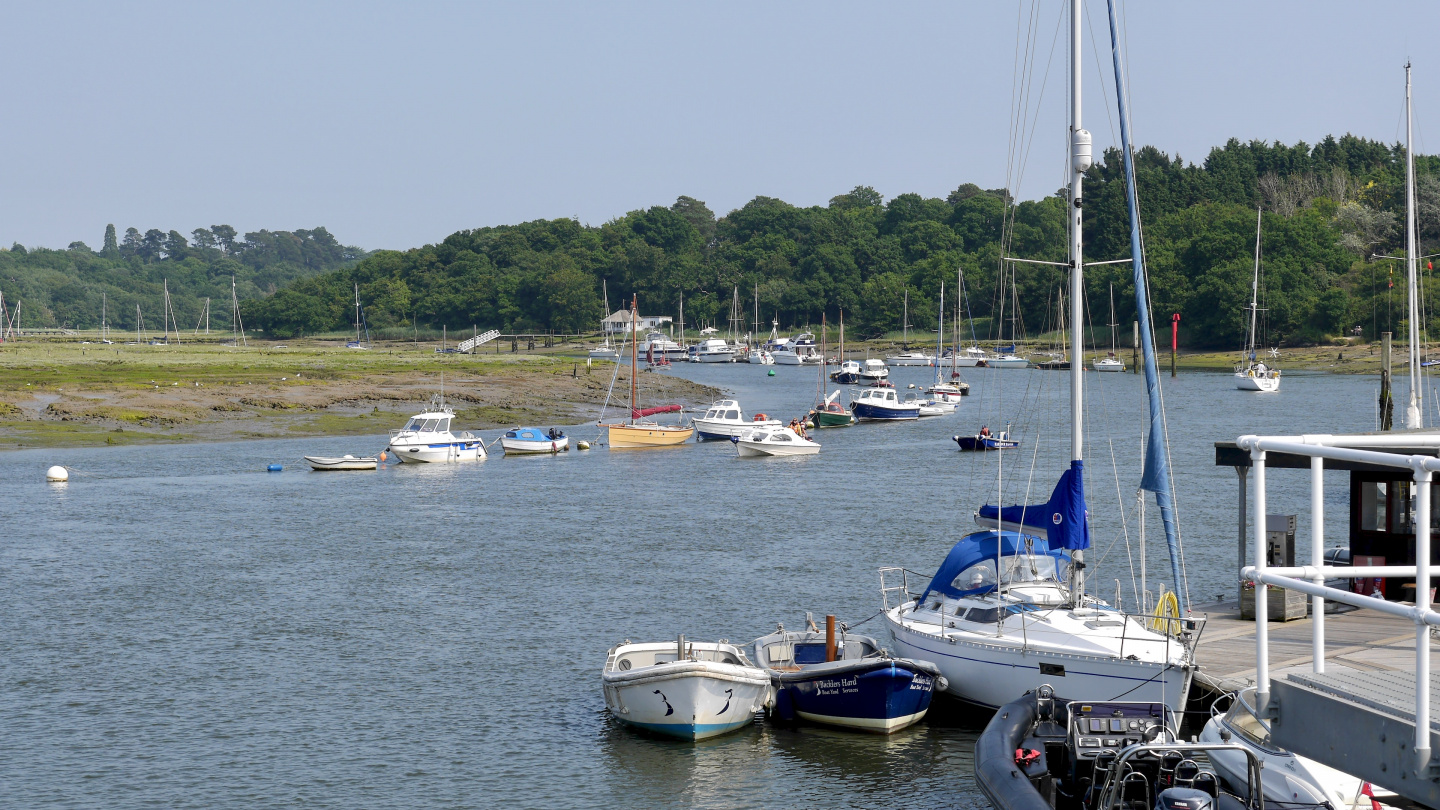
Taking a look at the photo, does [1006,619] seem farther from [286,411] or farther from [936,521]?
[286,411]

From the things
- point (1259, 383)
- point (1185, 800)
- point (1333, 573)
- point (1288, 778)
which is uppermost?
point (1333, 573)

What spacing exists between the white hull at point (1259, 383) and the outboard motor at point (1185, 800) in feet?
355

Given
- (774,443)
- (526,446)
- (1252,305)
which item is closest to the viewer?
(774,443)

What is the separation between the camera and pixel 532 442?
244 feet

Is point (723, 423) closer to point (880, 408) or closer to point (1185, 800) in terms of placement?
point (880, 408)

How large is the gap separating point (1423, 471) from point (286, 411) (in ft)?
289

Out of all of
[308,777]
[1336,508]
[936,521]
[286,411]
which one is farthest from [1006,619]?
[286,411]

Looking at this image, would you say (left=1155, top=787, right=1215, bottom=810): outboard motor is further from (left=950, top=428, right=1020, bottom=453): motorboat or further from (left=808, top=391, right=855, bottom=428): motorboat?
(left=808, top=391, right=855, bottom=428): motorboat

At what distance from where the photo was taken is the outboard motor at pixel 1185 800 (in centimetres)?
1377

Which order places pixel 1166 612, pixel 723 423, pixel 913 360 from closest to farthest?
pixel 1166 612 → pixel 723 423 → pixel 913 360

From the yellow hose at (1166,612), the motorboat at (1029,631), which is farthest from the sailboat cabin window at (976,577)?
the yellow hose at (1166,612)

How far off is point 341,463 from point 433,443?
531cm

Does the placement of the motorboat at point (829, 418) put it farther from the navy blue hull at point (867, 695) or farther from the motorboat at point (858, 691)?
the navy blue hull at point (867, 695)

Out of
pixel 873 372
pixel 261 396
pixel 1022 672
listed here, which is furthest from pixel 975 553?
pixel 873 372
